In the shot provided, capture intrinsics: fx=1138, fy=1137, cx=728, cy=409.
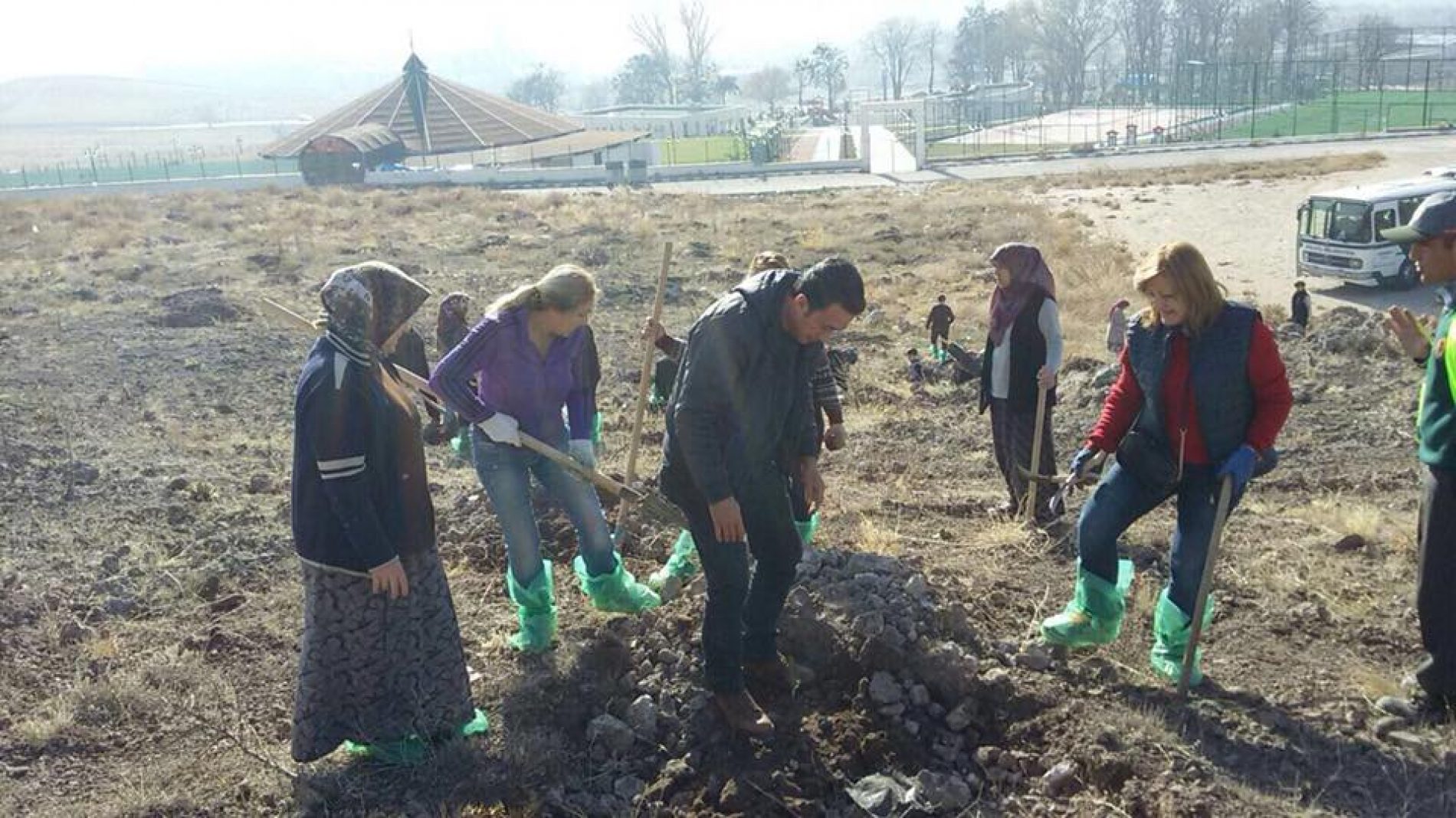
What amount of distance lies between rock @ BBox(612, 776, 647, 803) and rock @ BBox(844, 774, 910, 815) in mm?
612

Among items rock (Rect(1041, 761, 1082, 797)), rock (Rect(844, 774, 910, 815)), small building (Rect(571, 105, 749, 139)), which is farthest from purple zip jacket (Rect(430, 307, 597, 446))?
small building (Rect(571, 105, 749, 139))

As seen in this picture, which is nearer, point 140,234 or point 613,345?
point 613,345

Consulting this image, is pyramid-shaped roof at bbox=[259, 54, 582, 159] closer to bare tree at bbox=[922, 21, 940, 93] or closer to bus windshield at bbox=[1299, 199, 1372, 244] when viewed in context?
bus windshield at bbox=[1299, 199, 1372, 244]

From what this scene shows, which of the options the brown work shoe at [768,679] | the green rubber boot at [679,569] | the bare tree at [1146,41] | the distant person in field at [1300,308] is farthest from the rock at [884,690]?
the bare tree at [1146,41]

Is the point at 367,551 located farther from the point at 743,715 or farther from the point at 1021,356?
the point at 1021,356

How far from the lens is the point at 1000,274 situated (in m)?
5.28

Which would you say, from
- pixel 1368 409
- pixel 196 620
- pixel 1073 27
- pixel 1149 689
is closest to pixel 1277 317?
pixel 1368 409

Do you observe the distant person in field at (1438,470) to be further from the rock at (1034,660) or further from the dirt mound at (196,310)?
the dirt mound at (196,310)

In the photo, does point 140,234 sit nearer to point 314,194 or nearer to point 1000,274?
point 314,194

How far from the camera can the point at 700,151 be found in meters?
58.7

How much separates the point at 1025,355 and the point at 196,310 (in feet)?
35.7

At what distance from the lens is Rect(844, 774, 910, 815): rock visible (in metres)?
3.21

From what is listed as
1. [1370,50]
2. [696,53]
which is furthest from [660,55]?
[1370,50]

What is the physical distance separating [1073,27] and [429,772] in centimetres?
10080
